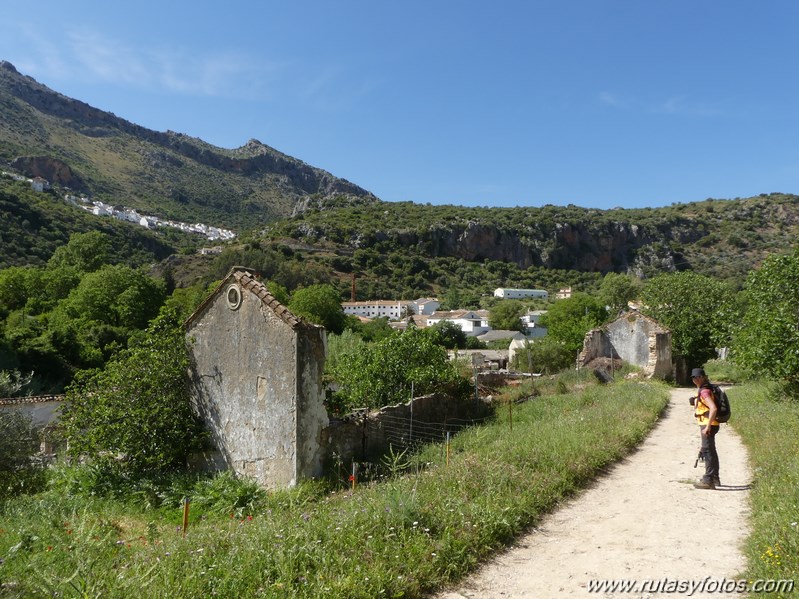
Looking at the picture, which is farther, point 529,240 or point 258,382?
point 529,240

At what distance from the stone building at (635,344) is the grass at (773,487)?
39.5ft

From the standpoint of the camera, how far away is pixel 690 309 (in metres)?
27.8

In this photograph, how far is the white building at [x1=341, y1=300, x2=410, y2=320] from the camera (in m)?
85.2

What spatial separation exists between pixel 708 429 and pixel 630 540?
286cm

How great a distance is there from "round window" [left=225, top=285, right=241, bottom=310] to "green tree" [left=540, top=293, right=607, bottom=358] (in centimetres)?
2634

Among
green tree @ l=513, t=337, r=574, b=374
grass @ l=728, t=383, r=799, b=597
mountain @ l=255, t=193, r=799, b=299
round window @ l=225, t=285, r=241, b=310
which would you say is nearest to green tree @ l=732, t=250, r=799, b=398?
grass @ l=728, t=383, r=799, b=597

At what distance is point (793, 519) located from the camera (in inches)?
214

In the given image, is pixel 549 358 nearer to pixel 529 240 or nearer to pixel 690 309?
pixel 690 309

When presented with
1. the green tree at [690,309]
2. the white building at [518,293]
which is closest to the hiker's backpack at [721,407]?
the green tree at [690,309]

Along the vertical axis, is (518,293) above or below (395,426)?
above

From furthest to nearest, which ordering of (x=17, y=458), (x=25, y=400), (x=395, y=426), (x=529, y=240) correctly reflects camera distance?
(x=529, y=240) → (x=25, y=400) → (x=395, y=426) → (x=17, y=458)

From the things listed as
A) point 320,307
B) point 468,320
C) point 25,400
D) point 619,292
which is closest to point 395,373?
point 25,400

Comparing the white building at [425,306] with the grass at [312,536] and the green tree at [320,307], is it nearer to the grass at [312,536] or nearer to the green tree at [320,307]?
the green tree at [320,307]

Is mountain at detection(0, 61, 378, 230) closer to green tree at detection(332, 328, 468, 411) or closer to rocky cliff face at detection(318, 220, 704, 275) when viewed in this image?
rocky cliff face at detection(318, 220, 704, 275)
